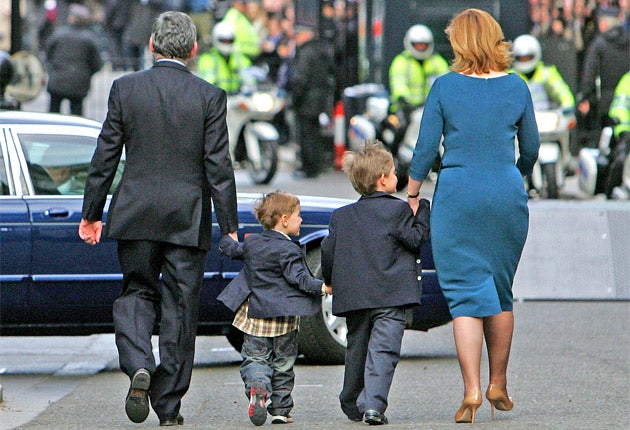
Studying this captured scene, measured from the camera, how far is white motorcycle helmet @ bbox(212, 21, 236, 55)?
1903cm

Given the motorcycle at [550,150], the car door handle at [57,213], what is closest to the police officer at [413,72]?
the motorcycle at [550,150]

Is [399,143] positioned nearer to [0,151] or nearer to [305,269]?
[0,151]

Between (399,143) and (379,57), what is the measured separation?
3998 mm

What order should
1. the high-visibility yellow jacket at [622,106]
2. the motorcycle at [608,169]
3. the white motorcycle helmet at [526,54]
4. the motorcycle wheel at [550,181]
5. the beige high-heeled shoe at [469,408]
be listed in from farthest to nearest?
the white motorcycle helmet at [526,54]
the motorcycle wheel at [550,181]
the motorcycle at [608,169]
the high-visibility yellow jacket at [622,106]
the beige high-heeled shoe at [469,408]

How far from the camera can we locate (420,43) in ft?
60.4

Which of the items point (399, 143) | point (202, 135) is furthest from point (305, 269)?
point (399, 143)

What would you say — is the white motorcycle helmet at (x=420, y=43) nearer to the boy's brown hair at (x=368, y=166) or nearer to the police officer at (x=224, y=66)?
the police officer at (x=224, y=66)

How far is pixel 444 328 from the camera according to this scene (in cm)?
1098

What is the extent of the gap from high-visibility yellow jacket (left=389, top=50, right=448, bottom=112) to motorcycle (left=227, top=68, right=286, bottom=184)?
62.6 inches

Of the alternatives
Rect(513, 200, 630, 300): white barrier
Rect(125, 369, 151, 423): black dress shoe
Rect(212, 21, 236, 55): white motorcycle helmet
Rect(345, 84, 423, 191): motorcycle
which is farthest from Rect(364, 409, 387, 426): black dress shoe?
Rect(212, 21, 236, 55): white motorcycle helmet

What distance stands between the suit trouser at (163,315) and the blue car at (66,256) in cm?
177

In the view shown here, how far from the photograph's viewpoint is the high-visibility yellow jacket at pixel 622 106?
15219 mm

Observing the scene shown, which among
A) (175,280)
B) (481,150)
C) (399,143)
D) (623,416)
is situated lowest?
(399,143)

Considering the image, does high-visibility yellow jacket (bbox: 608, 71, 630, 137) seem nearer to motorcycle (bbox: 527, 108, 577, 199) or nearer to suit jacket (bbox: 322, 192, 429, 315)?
motorcycle (bbox: 527, 108, 577, 199)
